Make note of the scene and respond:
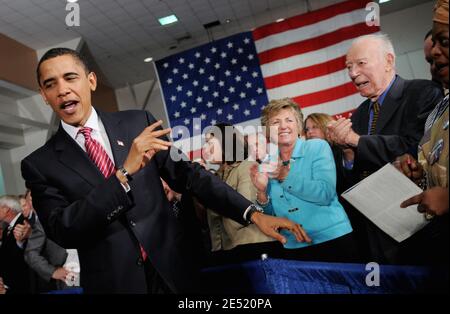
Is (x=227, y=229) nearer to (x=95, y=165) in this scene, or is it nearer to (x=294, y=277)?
(x=294, y=277)

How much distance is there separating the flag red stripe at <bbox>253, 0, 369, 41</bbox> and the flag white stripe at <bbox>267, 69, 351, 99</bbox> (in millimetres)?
896

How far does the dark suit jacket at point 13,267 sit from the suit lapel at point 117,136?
276cm

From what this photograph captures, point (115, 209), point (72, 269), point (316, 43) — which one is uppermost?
point (316, 43)

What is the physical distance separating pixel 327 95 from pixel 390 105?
4.10m

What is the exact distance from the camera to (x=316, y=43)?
20.3 ft

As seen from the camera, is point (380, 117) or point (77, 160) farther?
point (380, 117)

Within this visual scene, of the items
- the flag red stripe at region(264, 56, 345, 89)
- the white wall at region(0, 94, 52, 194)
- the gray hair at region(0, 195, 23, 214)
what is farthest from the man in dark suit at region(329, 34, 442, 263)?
the white wall at region(0, 94, 52, 194)

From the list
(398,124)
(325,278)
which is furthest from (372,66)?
(325,278)

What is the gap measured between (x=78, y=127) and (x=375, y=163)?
1.25m

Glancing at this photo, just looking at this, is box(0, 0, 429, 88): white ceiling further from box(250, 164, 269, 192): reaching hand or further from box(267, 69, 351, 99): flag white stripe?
box(250, 164, 269, 192): reaching hand

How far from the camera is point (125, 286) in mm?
1282

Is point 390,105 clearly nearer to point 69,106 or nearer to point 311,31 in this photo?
point 69,106

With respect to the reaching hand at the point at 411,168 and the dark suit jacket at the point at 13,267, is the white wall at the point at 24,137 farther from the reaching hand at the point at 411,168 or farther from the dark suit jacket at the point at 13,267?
the reaching hand at the point at 411,168
